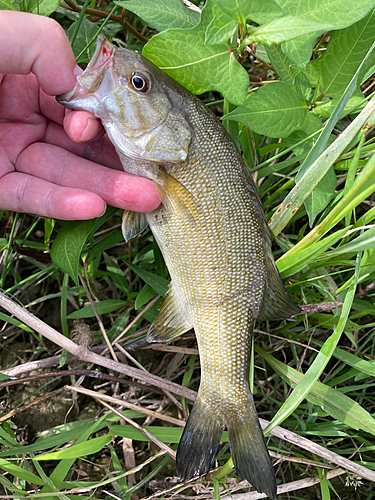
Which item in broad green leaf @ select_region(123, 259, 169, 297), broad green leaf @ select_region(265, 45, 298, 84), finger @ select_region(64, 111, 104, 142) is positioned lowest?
broad green leaf @ select_region(123, 259, 169, 297)

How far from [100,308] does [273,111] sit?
1.50 metres

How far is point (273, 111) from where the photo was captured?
1972mm

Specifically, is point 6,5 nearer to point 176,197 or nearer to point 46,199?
point 46,199

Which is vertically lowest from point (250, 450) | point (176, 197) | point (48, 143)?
point (250, 450)

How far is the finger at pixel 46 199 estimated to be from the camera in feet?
6.43

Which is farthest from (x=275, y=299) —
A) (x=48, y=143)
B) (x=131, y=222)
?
(x=48, y=143)

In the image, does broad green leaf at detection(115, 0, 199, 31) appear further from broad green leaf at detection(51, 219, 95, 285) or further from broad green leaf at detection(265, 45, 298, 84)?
broad green leaf at detection(51, 219, 95, 285)

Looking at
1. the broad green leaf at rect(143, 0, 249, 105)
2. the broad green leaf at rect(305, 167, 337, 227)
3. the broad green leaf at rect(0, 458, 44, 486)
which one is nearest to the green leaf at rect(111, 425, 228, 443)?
the broad green leaf at rect(0, 458, 44, 486)

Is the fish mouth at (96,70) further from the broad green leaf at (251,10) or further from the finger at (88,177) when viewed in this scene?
the broad green leaf at (251,10)

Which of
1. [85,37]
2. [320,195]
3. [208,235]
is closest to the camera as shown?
[208,235]

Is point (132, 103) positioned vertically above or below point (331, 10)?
below

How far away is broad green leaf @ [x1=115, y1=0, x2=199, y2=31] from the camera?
1.89m

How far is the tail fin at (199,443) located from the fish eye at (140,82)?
1.53 meters

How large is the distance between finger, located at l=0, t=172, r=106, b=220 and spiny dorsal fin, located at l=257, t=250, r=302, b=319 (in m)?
0.88
